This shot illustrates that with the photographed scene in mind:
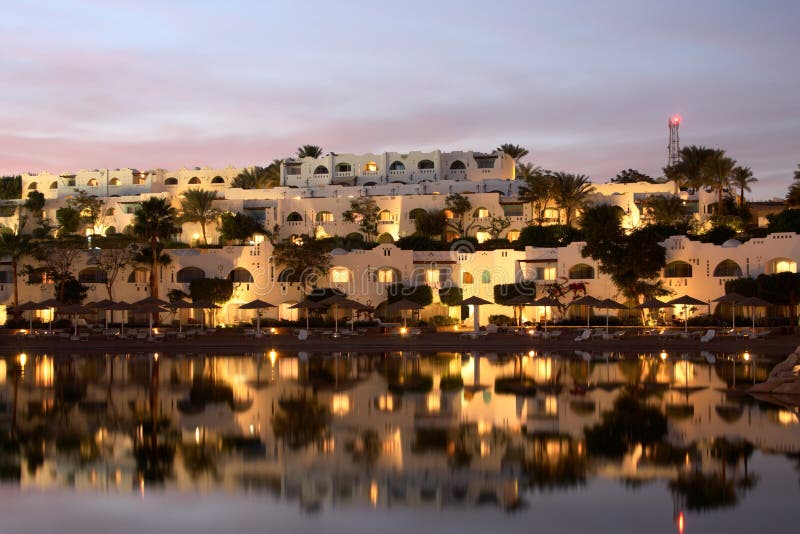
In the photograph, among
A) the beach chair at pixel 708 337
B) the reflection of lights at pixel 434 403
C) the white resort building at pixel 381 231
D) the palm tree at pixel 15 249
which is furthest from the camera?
the palm tree at pixel 15 249

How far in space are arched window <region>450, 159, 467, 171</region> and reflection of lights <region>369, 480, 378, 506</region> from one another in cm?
6273

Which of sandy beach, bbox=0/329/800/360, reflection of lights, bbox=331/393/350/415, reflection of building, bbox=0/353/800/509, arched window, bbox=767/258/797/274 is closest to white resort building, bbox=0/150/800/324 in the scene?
arched window, bbox=767/258/797/274

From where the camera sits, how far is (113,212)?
72.7 m

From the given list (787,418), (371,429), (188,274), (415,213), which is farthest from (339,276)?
(787,418)

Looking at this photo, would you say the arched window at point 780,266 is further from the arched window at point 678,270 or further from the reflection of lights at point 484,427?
the reflection of lights at point 484,427

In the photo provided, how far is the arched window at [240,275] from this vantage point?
54.8 metres

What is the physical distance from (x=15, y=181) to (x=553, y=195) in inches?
2064

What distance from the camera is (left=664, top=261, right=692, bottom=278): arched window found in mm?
50219

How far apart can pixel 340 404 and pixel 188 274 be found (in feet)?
111

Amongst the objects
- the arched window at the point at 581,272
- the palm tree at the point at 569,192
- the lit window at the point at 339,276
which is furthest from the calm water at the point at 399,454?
the palm tree at the point at 569,192

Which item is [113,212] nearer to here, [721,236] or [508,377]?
[721,236]

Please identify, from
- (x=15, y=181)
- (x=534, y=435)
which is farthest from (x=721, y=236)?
(x=15, y=181)

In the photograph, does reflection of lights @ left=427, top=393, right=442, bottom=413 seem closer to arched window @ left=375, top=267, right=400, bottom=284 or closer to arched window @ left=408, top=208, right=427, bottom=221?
arched window @ left=375, top=267, right=400, bottom=284

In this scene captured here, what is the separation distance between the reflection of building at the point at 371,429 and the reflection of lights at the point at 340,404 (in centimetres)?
3
